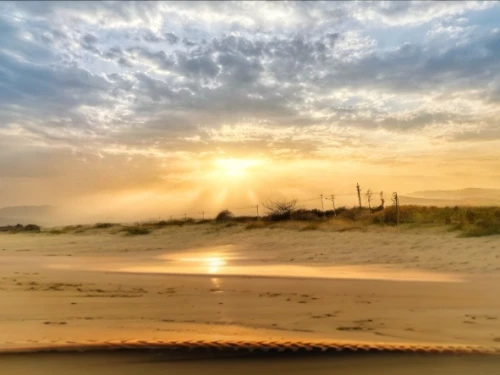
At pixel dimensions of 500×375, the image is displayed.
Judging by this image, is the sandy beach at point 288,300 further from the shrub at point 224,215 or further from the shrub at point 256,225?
the shrub at point 224,215

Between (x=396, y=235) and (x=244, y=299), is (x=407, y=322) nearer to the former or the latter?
(x=244, y=299)

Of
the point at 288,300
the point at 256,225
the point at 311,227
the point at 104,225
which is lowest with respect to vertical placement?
the point at 288,300

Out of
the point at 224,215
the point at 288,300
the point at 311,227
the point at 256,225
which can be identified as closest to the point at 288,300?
the point at 288,300

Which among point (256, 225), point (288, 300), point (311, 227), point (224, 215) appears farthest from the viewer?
point (224, 215)

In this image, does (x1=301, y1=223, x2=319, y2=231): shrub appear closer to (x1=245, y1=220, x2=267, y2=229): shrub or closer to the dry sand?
(x1=245, y1=220, x2=267, y2=229): shrub

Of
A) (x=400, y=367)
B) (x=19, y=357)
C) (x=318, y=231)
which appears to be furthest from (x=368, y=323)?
(x=318, y=231)

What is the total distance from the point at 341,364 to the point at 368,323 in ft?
6.51

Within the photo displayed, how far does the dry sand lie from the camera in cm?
617

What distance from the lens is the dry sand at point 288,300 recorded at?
243 inches

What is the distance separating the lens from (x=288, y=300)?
337 inches

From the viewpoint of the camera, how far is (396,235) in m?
20.3

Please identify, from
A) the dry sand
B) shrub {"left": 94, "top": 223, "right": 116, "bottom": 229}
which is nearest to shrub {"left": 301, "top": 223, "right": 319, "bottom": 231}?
the dry sand

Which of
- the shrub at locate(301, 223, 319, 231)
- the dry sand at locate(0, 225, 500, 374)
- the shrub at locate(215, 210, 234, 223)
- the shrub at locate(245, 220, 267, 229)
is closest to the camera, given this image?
the dry sand at locate(0, 225, 500, 374)

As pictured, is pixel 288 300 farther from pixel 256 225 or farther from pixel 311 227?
pixel 256 225
